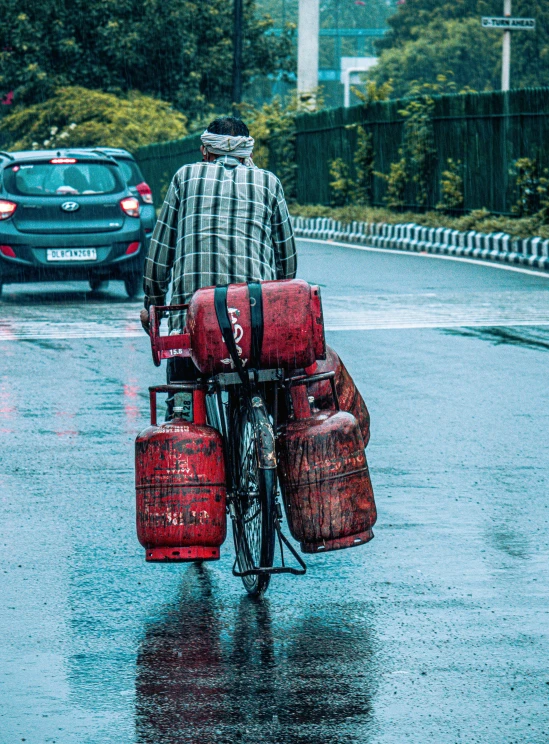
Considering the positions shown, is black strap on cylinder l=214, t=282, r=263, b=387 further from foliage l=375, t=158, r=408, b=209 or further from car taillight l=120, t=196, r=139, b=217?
foliage l=375, t=158, r=408, b=209

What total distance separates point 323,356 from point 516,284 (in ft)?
43.7

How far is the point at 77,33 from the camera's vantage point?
53062 millimetres

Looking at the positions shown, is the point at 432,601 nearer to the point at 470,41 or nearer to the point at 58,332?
the point at 58,332

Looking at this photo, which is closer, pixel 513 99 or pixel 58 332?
pixel 58 332

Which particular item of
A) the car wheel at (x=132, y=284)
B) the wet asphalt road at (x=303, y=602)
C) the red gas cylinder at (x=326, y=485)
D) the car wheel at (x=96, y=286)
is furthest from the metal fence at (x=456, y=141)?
the red gas cylinder at (x=326, y=485)

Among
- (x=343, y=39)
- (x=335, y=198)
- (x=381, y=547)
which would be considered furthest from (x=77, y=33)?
(x=343, y=39)

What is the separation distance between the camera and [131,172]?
19219 millimetres

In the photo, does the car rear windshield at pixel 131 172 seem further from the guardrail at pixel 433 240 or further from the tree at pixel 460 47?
the tree at pixel 460 47

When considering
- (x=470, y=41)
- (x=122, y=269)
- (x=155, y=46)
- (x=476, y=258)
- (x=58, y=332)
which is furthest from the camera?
(x=470, y=41)

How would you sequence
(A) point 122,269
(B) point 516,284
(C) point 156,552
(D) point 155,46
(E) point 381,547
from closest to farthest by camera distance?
(C) point 156,552 → (E) point 381,547 → (A) point 122,269 → (B) point 516,284 → (D) point 155,46

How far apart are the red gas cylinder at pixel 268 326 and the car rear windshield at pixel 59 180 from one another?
12.1 metres

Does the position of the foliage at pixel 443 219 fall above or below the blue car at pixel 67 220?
below

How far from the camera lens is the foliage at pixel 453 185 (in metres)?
26.8

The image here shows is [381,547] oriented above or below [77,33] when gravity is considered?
below
